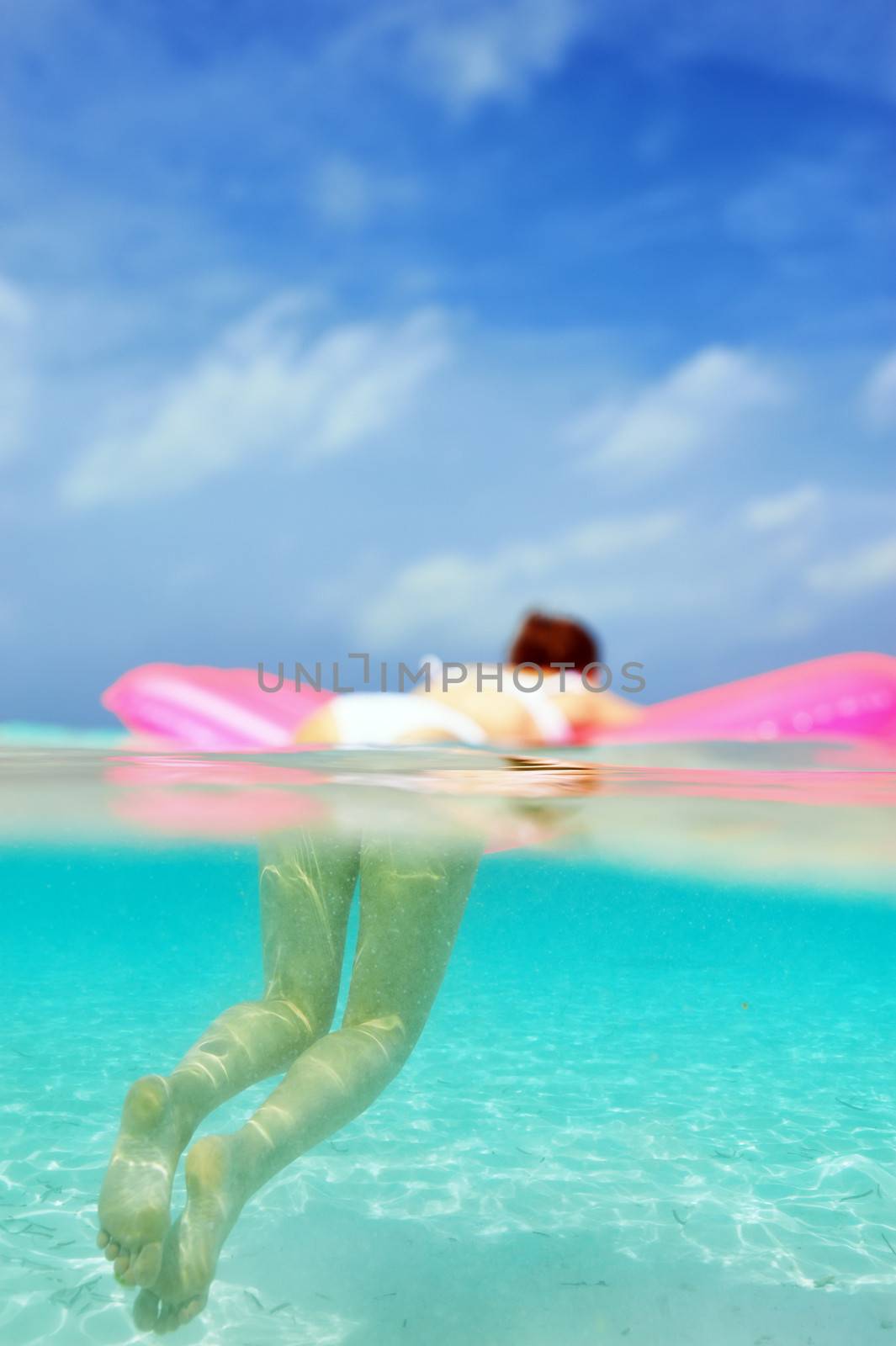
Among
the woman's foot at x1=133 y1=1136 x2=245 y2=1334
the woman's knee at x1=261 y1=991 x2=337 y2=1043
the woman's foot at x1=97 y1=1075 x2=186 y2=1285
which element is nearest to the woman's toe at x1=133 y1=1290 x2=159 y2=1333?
the woman's foot at x1=133 y1=1136 x2=245 y2=1334

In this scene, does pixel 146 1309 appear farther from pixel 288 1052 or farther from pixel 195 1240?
pixel 288 1052

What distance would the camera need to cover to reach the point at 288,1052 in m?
4.30

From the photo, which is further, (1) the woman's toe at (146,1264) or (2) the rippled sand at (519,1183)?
(2) the rippled sand at (519,1183)

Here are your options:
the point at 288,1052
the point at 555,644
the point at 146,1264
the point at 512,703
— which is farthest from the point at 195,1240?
the point at 555,644

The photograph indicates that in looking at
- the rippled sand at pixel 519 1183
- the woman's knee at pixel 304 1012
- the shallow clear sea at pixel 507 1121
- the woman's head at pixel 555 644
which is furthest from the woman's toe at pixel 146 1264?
the woman's head at pixel 555 644

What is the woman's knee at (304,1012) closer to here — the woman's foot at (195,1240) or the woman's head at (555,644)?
the woman's foot at (195,1240)

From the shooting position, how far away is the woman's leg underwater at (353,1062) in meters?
3.43

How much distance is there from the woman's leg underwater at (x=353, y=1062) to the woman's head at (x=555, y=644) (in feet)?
3.65

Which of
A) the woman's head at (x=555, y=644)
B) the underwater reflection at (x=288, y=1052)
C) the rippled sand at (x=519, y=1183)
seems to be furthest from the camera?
the rippled sand at (x=519, y=1183)

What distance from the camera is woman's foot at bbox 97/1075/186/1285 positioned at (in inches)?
129

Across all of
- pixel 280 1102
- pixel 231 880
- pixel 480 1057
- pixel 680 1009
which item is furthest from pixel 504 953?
pixel 280 1102

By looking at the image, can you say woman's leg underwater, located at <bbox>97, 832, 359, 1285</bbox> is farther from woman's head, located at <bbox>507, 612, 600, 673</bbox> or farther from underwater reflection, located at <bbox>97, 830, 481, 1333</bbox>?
woman's head, located at <bbox>507, 612, 600, 673</bbox>

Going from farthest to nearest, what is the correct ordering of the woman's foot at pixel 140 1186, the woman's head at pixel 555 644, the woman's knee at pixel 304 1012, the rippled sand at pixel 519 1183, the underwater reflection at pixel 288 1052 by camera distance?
the rippled sand at pixel 519 1183 → the woman's head at pixel 555 644 → the woman's knee at pixel 304 1012 → the underwater reflection at pixel 288 1052 → the woman's foot at pixel 140 1186

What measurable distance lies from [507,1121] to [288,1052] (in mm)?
5275
